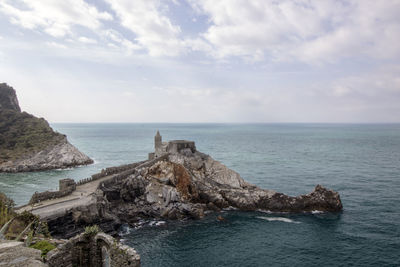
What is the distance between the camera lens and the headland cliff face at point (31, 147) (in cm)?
6937

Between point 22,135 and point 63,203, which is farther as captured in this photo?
point 22,135

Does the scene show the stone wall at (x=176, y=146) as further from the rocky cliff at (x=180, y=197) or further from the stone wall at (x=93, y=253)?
the stone wall at (x=93, y=253)

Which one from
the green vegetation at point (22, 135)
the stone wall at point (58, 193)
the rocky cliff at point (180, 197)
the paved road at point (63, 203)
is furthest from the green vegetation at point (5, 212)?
the green vegetation at point (22, 135)

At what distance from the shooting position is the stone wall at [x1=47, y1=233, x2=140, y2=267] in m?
13.4

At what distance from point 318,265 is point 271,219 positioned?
1171 cm

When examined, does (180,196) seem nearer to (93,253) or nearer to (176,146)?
(176,146)

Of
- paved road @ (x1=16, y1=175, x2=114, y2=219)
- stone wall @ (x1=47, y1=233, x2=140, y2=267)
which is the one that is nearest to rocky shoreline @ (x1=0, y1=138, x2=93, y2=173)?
paved road @ (x1=16, y1=175, x2=114, y2=219)

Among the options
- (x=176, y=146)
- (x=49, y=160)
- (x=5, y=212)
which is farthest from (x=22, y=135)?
→ (x=5, y=212)

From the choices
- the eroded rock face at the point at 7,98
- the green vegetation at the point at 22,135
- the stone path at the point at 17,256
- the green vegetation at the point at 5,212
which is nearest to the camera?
the stone path at the point at 17,256

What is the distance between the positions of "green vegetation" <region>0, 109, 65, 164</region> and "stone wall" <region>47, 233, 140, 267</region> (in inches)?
2814

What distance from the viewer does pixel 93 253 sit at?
14.8 meters

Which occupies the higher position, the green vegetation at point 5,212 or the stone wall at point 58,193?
the green vegetation at point 5,212

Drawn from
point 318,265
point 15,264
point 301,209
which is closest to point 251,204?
point 301,209

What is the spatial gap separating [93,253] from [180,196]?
25308 millimetres
